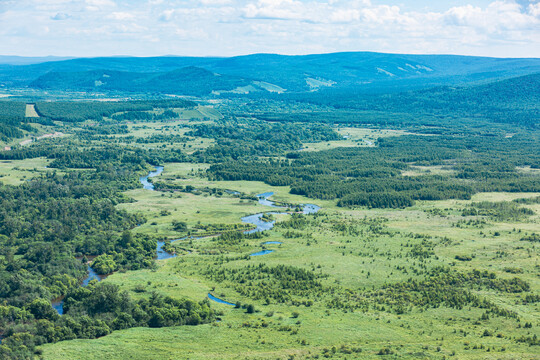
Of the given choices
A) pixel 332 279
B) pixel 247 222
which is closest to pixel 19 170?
pixel 247 222

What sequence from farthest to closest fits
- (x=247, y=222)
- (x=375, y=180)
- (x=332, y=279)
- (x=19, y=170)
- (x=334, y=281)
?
(x=19, y=170), (x=375, y=180), (x=247, y=222), (x=332, y=279), (x=334, y=281)

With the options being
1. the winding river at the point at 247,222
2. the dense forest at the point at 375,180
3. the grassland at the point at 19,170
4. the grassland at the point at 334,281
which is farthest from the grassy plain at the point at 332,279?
the grassland at the point at 19,170

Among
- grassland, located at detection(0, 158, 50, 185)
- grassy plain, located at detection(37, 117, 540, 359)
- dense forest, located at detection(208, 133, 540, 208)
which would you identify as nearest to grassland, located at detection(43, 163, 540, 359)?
grassy plain, located at detection(37, 117, 540, 359)

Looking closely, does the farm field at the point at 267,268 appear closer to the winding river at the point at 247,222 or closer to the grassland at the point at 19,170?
the winding river at the point at 247,222

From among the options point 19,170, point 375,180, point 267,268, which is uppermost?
point 375,180

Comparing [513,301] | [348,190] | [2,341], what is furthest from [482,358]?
[348,190]

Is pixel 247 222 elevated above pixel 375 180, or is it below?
below

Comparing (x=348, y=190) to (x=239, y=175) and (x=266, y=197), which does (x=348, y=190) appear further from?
(x=239, y=175)

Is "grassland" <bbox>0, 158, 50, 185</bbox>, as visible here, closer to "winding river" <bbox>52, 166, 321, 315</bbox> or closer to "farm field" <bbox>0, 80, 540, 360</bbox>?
"farm field" <bbox>0, 80, 540, 360</bbox>

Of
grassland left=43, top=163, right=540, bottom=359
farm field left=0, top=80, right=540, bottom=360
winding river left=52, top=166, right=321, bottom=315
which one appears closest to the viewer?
grassland left=43, top=163, right=540, bottom=359

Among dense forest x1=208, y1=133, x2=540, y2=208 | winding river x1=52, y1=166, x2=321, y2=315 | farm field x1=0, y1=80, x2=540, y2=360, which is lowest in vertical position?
winding river x1=52, y1=166, x2=321, y2=315

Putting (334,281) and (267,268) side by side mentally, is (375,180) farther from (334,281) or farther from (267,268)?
(334,281)
